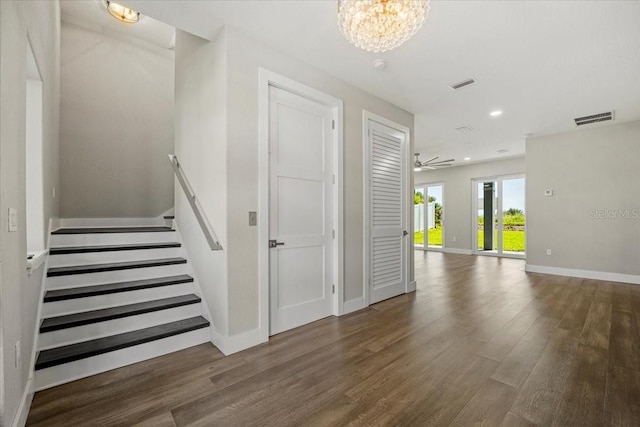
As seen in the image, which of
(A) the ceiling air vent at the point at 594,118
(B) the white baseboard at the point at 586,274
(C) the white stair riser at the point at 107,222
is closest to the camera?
(C) the white stair riser at the point at 107,222

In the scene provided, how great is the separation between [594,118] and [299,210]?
533cm

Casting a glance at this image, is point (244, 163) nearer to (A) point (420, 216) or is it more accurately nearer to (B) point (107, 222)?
(B) point (107, 222)

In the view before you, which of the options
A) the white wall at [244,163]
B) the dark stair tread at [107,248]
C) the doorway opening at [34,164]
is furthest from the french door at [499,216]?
the doorway opening at [34,164]

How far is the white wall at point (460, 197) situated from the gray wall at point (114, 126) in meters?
8.23

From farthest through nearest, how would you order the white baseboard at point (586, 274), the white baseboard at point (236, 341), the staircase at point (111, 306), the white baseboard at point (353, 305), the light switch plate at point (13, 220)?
the white baseboard at point (586, 274) < the white baseboard at point (353, 305) < the white baseboard at point (236, 341) < the staircase at point (111, 306) < the light switch plate at point (13, 220)

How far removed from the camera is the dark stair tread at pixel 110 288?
2.32m

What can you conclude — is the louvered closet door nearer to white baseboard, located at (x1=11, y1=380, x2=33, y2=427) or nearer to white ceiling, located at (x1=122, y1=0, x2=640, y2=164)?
white ceiling, located at (x1=122, y1=0, x2=640, y2=164)

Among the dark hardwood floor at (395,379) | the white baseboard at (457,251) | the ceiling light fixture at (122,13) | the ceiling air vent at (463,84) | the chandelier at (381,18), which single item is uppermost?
the ceiling light fixture at (122,13)

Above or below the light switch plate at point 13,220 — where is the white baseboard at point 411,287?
below

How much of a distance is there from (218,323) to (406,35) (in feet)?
8.80

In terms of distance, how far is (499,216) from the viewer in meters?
8.12

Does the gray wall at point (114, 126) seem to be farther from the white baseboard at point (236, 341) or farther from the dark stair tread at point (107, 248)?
the white baseboard at point (236, 341)

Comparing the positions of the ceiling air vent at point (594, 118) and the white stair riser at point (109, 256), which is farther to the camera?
the ceiling air vent at point (594, 118)

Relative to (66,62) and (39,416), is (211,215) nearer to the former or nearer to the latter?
(39,416)
